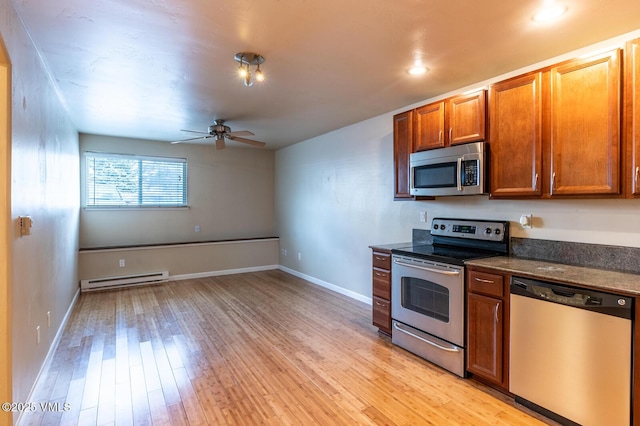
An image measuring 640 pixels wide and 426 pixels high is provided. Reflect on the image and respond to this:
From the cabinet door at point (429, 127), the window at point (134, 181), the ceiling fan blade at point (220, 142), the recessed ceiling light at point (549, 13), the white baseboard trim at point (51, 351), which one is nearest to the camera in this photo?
the recessed ceiling light at point (549, 13)

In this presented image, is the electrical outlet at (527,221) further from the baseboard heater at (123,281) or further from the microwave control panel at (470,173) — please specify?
the baseboard heater at (123,281)

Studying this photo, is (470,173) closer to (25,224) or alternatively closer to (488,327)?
(488,327)

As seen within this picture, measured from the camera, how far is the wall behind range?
2385mm

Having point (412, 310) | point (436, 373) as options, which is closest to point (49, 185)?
point (412, 310)

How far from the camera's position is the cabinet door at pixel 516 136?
7.88 ft

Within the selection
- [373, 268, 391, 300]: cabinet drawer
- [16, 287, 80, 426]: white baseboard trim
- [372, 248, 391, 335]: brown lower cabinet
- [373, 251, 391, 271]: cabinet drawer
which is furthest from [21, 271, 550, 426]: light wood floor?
[373, 251, 391, 271]: cabinet drawer

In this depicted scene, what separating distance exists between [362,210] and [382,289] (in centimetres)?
142

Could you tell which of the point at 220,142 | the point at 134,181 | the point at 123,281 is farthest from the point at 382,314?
the point at 134,181

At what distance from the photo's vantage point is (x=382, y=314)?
11.0 ft

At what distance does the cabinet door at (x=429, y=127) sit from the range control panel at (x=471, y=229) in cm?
78

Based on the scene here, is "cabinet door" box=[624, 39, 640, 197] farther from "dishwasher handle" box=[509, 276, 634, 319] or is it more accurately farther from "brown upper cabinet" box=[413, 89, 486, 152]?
"brown upper cabinet" box=[413, 89, 486, 152]

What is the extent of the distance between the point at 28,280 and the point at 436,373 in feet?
10.2

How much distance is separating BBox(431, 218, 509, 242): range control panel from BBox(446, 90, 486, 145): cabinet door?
2.51ft

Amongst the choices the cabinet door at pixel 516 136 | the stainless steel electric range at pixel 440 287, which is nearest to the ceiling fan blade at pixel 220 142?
the stainless steel electric range at pixel 440 287
